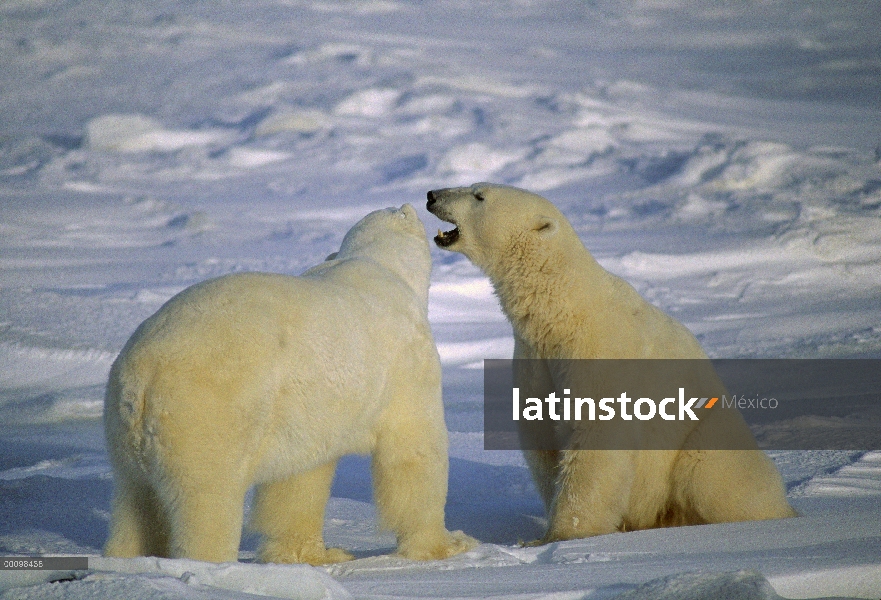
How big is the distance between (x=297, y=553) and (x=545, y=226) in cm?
163

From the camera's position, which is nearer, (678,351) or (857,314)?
(678,351)

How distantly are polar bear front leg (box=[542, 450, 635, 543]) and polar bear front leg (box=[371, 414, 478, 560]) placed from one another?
21.2 inches

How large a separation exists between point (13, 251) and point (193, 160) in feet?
12.5

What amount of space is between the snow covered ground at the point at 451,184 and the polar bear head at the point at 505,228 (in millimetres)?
1164

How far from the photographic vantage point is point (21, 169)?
42.6ft

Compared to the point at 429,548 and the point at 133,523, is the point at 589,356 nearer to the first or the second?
the point at 429,548

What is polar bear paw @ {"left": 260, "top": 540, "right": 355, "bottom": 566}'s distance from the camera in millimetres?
3471

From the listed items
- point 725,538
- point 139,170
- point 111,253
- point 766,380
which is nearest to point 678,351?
point 725,538

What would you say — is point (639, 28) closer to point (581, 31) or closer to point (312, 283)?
point (581, 31)

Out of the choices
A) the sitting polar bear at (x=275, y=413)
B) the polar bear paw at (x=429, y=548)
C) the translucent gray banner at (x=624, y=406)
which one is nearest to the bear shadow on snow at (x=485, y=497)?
the translucent gray banner at (x=624, y=406)

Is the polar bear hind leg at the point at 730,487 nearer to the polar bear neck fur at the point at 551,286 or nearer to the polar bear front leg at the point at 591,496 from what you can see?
the polar bear front leg at the point at 591,496

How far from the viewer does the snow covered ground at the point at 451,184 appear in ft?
10.8

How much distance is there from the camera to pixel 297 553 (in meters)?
3.48

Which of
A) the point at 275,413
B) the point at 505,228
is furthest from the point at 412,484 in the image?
the point at 505,228
